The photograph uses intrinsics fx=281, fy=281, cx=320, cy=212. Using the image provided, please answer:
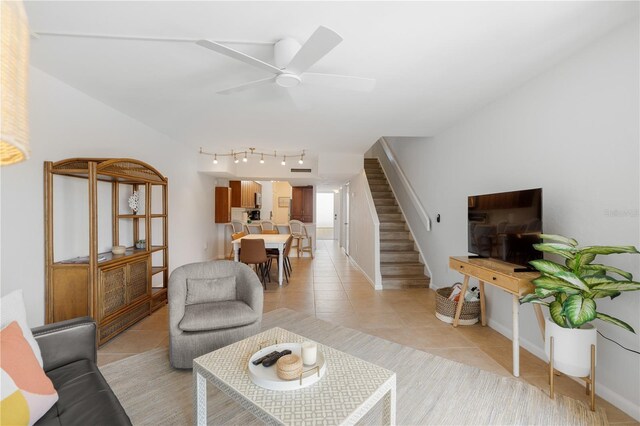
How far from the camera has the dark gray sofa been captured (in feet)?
3.94

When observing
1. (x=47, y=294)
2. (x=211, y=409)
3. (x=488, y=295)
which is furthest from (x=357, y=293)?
(x=47, y=294)

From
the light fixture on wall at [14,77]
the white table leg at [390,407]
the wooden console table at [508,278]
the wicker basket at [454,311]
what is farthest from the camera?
the wicker basket at [454,311]

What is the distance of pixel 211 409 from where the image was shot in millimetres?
1851

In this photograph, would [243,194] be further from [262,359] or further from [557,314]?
[557,314]

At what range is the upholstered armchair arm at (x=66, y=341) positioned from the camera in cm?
158

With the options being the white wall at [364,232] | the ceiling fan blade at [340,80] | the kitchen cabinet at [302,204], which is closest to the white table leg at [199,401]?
the ceiling fan blade at [340,80]

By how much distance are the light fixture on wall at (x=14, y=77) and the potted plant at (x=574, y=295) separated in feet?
8.32

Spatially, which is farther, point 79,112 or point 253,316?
point 79,112

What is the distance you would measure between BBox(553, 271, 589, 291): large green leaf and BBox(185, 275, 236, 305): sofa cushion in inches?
103

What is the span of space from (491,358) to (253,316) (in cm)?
218

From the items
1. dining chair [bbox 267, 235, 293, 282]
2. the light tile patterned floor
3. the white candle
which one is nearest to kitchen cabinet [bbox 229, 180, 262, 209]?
dining chair [bbox 267, 235, 293, 282]

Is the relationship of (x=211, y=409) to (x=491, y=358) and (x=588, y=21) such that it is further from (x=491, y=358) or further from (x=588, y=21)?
(x=588, y=21)

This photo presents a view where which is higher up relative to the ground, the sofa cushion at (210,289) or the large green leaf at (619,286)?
the large green leaf at (619,286)

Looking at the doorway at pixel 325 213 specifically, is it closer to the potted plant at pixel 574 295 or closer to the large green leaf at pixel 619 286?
the potted plant at pixel 574 295
